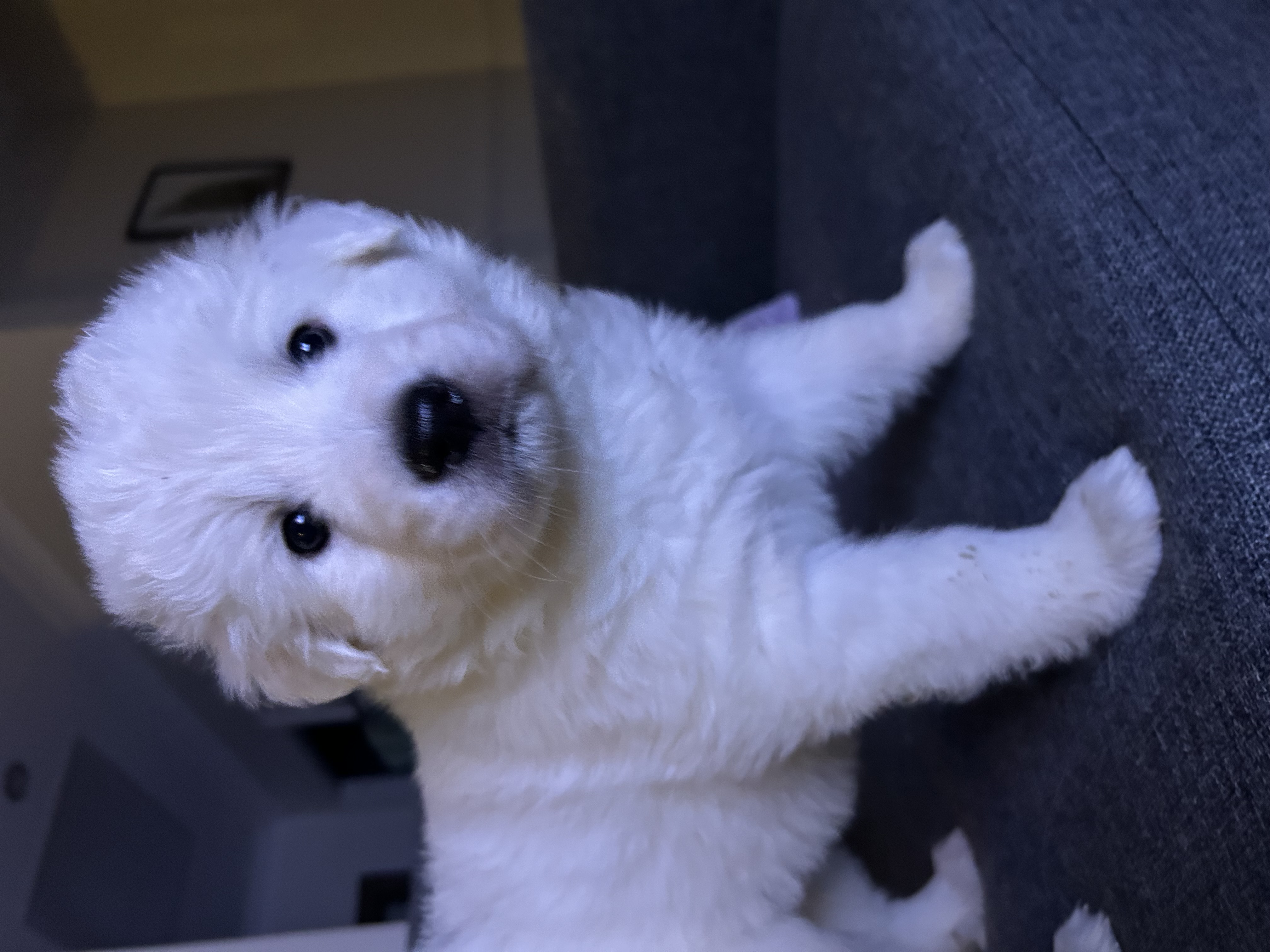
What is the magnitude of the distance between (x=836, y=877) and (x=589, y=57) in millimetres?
1476

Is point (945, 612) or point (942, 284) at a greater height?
point (942, 284)

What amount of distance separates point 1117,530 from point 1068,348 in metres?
0.20

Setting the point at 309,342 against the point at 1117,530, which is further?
the point at 309,342

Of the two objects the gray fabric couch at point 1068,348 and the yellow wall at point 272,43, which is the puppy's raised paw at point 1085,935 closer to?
the gray fabric couch at point 1068,348

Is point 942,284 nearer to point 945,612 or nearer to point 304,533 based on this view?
point 945,612

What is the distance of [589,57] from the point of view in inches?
62.2

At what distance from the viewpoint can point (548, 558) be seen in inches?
39.9

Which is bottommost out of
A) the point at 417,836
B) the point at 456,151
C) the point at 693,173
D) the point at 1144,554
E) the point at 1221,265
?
the point at 1144,554

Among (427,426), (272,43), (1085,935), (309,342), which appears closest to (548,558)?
(427,426)

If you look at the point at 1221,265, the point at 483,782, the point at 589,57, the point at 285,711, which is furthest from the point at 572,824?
the point at 285,711

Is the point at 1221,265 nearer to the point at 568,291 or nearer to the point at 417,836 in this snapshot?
the point at 568,291

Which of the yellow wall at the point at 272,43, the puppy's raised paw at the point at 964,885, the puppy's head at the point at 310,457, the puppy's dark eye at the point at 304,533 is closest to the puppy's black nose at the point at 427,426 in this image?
the puppy's head at the point at 310,457

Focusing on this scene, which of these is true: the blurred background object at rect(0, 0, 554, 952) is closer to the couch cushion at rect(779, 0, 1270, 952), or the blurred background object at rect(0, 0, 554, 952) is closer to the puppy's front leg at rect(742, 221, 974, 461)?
the puppy's front leg at rect(742, 221, 974, 461)

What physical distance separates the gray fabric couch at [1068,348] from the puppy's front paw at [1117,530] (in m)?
0.02
